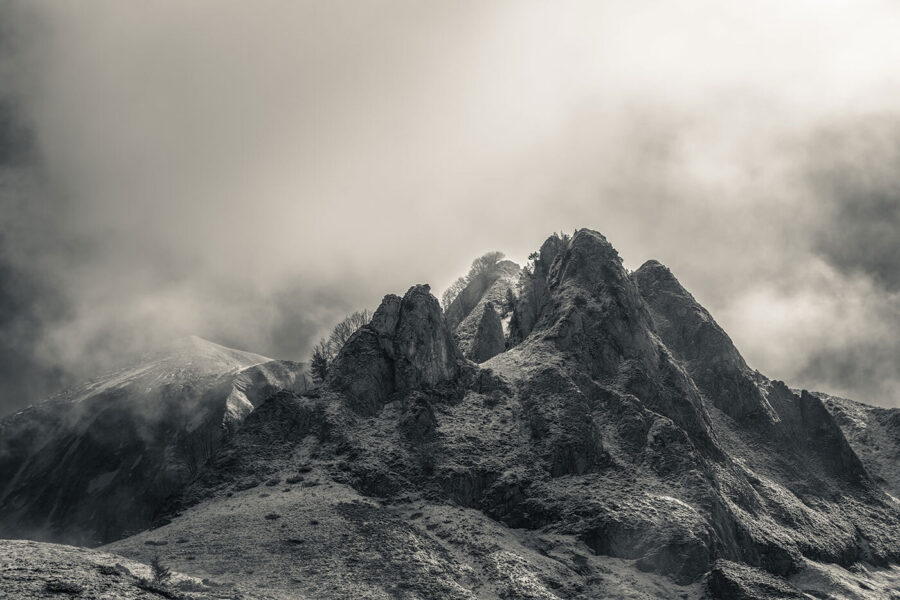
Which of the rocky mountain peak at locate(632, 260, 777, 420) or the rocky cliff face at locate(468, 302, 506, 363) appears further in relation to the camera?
the rocky cliff face at locate(468, 302, 506, 363)

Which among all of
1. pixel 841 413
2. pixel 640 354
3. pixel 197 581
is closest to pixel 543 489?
pixel 640 354

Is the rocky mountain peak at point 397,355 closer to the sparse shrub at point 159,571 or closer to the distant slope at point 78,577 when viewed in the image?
the sparse shrub at point 159,571

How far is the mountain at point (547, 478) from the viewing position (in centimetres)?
9169

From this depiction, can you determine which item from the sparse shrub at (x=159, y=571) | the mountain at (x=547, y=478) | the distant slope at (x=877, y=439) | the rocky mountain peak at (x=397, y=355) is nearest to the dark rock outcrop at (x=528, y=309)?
the mountain at (x=547, y=478)

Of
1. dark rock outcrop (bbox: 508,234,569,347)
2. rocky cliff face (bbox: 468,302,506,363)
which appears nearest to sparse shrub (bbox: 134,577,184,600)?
rocky cliff face (bbox: 468,302,506,363)

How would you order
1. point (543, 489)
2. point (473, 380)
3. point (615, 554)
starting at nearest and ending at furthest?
point (615, 554) < point (543, 489) < point (473, 380)

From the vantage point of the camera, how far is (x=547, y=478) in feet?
387

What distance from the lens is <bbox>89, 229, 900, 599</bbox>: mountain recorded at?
91.7 metres

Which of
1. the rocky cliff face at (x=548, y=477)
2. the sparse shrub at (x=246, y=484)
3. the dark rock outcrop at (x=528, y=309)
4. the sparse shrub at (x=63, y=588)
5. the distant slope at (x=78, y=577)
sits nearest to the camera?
the distant slope at (x=78, y=577)

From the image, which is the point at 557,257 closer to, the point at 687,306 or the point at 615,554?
the point at 687,306

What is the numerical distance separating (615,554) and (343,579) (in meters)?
43.3

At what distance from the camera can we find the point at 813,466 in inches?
5989

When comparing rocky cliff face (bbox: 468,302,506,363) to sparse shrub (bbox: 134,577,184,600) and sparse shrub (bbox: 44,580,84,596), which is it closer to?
sparse shrub (bbox: 134,577,184,600)

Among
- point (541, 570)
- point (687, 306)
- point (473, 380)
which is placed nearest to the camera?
point (541, 570)
